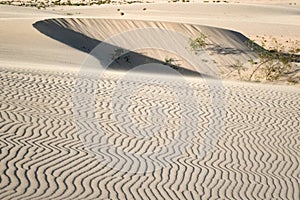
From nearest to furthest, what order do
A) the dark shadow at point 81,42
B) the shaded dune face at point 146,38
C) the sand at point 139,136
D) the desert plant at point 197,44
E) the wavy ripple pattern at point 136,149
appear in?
1. the wavy ripple pattern at point 136,149
2. the sand at point 139,136
3. the dark shadow at point 81,42
4. the shaded dune face at point 146,38
5. the desert plant at point 197,44

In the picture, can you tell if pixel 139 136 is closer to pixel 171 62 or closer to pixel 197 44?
pixel 171 62

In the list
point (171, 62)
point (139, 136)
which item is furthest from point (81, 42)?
point (139, 136)

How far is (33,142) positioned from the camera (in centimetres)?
928

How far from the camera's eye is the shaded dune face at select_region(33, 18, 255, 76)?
90.6 ft

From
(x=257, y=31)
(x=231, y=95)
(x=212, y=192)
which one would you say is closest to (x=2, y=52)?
(x=231, y=95)

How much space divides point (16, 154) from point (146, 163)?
1882 mm

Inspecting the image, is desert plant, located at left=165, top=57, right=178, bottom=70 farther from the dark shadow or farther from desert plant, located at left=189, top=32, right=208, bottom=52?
desert plant, located at left=189, top=32, right=208, bottom=52

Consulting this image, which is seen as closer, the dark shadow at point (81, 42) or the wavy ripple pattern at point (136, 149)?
the wavy ripple pattern at point (136, 149)

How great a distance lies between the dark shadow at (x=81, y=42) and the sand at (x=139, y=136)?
5.41 metres

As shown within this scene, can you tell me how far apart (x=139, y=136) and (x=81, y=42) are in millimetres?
18409

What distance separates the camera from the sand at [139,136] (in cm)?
782

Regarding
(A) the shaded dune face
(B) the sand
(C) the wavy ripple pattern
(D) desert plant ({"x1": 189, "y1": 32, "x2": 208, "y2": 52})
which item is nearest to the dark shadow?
(A) the shaded dune face

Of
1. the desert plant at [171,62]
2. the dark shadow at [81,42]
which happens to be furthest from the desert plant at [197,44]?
the dark shadow at [81,42]

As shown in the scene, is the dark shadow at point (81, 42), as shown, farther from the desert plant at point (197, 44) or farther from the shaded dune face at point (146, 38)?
the desert plant at point (197, 44)
